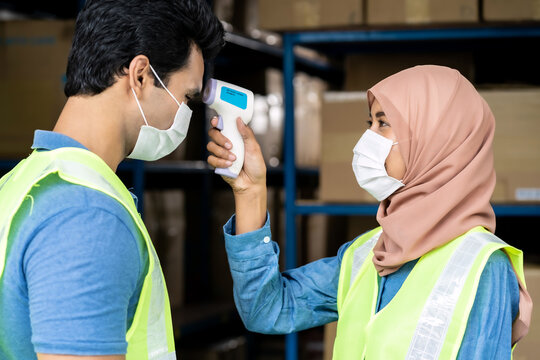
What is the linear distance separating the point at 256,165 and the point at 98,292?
818 millimetres

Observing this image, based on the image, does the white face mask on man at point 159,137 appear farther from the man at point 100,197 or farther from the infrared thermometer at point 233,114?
the infrared thermometer at point 233,114

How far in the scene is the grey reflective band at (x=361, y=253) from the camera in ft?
5.76

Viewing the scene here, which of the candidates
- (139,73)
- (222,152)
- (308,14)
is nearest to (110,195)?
(139,73)

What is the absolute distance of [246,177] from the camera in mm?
1793

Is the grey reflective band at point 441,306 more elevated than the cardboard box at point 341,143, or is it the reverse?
the cardboard box at point 341,143

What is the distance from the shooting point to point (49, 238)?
3.38 ft

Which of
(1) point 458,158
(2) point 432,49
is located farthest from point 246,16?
(1) point 458,158

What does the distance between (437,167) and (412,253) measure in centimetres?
20

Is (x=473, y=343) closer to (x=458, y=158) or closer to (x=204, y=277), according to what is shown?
(x=458, y=158)

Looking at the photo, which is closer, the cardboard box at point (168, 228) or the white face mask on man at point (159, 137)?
the white face mask on man at point (159, 137)

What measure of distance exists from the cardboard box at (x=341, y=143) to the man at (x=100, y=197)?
1.36 meters

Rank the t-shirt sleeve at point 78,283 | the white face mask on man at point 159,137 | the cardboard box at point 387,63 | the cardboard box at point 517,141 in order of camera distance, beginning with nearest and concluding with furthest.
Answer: the t-shirt sleeve at point 78,283, the white face mask on man at point 159,137, the cardboard box at point 517,141, the cardboard box at point 387,63

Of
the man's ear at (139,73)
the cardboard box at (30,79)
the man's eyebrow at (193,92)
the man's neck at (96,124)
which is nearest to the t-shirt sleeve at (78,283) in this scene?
the man's neck at (96,124)

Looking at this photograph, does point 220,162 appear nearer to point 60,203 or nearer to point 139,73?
point 139,73
